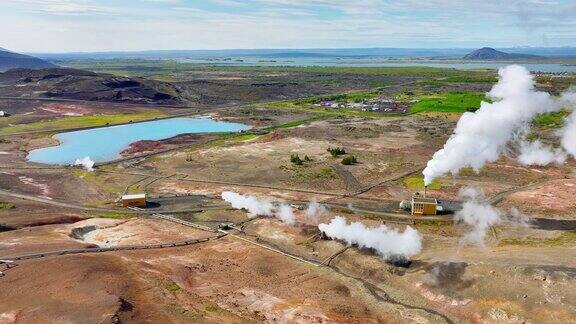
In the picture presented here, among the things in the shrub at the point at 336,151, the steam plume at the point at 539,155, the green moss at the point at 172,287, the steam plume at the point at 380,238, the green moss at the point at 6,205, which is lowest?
the green moss at the point at 6,205

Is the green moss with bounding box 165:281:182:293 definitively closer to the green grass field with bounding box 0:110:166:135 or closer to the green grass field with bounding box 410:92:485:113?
the green grass field with bounding box 0:110:166:135

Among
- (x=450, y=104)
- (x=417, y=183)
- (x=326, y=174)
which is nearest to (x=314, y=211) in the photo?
(x=326, y=174)

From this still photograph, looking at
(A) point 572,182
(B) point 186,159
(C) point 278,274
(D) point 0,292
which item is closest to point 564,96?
(A) point 572,182

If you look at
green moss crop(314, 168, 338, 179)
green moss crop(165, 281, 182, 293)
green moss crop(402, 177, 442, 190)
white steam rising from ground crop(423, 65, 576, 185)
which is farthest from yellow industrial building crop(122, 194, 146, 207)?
green moss crop(402, 177, 442, 190)

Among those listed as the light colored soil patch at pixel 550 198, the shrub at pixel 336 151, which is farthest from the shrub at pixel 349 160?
the light colored soil patch at pixel 550 198

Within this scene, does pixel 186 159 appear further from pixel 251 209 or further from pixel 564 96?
pixel 564 96

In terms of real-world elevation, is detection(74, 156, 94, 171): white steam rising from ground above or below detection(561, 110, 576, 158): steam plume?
below

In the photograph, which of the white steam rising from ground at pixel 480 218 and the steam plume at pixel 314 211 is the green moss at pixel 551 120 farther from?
the steam plume at pixel 314 211
